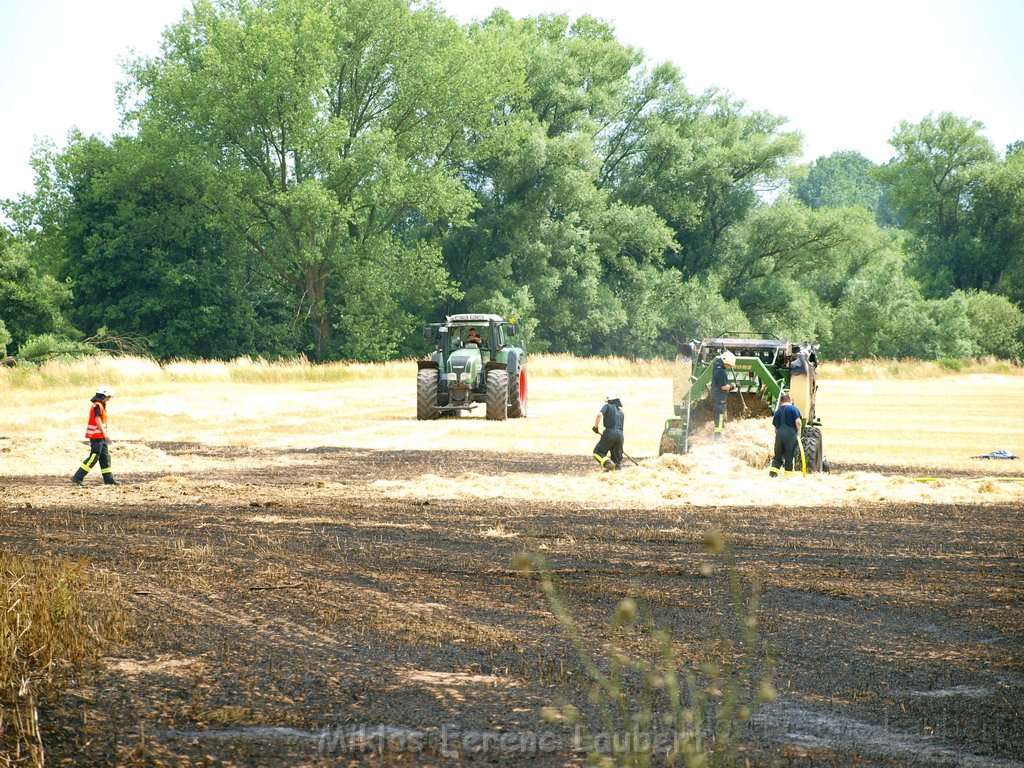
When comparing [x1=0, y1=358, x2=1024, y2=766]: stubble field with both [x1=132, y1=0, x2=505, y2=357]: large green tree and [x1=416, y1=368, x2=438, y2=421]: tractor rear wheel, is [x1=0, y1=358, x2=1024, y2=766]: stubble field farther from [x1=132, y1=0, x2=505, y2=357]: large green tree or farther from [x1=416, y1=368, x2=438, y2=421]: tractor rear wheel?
[x1=132, y1=0, x2=505, y2=357]: large green tree

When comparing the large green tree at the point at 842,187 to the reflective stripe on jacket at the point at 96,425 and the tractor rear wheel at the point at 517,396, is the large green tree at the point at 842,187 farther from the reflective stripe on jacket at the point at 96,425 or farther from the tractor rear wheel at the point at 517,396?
the reflective stripe on jacket at the point at 96,425

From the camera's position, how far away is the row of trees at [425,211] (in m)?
52.7

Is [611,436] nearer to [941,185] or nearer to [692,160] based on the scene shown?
[692,160]

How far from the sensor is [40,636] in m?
8.02

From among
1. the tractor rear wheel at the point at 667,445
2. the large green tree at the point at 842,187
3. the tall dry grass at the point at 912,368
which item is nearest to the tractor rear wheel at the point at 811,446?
the tractor rear wheel at the point at 667,445

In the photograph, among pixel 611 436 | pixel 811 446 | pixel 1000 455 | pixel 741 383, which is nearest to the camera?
pixel 611 436

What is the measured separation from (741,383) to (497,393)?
923 centimetres

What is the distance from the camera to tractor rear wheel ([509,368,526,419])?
101 feet

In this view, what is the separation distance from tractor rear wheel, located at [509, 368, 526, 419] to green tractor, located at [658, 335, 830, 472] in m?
9.38

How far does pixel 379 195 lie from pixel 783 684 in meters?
48.0

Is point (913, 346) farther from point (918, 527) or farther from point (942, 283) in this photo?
point (918, 527)

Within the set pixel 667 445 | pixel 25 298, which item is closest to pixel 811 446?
pixel 667 445

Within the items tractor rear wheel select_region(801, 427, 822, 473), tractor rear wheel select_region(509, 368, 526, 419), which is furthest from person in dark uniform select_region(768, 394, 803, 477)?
tractor rear wheel select_region(509, 368, 526, 419)

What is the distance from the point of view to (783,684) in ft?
25.3
